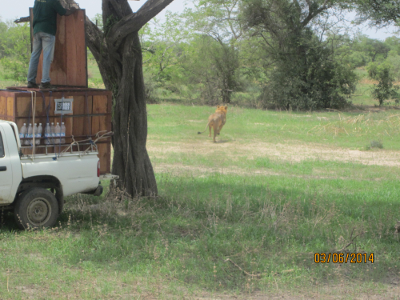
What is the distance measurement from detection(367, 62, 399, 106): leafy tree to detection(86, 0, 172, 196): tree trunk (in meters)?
27.9

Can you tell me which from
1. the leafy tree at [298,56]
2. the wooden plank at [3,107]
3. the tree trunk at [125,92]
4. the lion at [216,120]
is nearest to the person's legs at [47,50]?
the wooden plank at [3,107]

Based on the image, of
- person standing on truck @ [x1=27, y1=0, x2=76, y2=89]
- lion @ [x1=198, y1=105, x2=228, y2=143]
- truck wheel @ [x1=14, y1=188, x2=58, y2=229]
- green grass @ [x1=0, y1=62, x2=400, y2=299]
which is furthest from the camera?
lion @ [x1=198, y1=105, x2=228, y2=143]

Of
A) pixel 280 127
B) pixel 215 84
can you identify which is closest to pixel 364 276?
pixel 280 127

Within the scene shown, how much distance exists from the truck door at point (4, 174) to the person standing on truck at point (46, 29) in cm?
124

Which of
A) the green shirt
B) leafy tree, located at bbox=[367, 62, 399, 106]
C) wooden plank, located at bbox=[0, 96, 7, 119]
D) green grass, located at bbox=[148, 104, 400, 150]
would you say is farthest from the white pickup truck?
leafy tree, located at bbox=[367, 62, 399, 106]

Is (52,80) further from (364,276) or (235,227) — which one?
(364,276)

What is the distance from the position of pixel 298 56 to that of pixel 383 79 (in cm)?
717

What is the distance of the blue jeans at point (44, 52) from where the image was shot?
21.8ft

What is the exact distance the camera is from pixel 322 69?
29.6 metres

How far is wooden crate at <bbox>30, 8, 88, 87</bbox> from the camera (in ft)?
23.6

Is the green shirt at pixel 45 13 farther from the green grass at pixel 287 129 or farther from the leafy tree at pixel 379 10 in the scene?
the leafy tree at pixel 379 10

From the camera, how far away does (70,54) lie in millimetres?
7234
